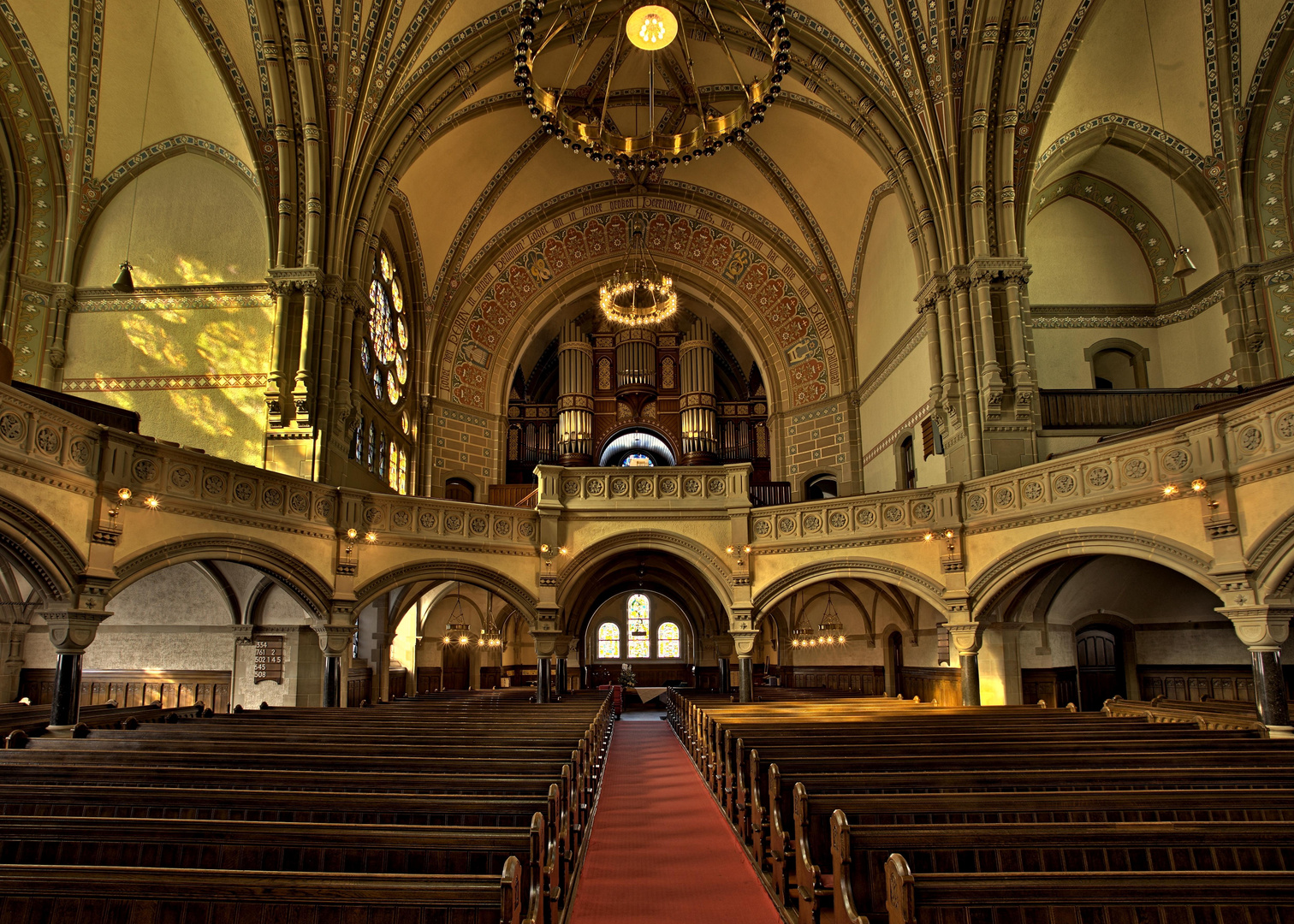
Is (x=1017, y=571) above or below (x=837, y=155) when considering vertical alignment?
below

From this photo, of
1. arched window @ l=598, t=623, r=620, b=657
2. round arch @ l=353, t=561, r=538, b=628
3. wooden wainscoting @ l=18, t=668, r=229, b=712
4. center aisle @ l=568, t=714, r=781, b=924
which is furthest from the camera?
arched window @ l=598, t=623, r=620, b=657

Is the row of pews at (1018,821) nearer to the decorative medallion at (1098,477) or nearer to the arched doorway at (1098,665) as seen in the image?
the decorative medallion at (1098,477)

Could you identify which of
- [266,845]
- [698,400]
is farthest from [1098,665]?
[266,845]

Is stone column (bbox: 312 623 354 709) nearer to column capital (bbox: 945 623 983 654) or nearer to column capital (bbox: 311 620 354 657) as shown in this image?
column capital (bbox: 311 620 354 657)

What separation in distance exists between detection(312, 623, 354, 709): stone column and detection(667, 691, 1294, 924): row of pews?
30.2 feet

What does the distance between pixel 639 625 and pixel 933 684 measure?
14.9 m

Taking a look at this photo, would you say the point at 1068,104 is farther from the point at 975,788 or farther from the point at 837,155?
the point at 975,788

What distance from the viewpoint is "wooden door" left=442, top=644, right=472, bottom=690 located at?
84.6 feet

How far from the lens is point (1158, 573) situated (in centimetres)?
1727

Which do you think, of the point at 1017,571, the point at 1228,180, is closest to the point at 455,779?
the point at 1017,571

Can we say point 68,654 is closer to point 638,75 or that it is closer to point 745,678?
point 745,678

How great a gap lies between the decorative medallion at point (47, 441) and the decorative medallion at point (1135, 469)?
624 inches

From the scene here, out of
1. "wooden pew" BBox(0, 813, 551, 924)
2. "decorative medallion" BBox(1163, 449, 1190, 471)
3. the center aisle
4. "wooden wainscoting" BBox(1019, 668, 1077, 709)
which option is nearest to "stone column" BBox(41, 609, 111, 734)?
the center aisle

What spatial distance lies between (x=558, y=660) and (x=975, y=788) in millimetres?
17072
